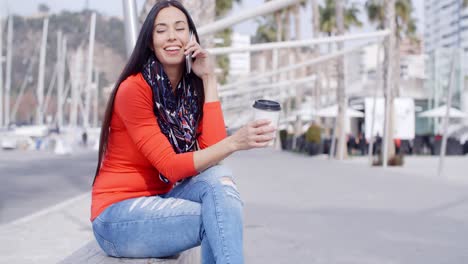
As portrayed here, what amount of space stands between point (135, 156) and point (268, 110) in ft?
2.10

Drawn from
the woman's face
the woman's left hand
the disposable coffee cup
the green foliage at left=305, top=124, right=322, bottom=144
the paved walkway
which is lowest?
the green foliage at left=305, top=124, right=322, bottom=144

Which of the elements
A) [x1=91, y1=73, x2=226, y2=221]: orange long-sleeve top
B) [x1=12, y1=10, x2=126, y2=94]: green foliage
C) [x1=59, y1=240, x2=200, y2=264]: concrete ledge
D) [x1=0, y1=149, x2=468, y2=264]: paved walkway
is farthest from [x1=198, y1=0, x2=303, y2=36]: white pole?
[x1=12, y1=10, x2=126, y2=94]: green foliage

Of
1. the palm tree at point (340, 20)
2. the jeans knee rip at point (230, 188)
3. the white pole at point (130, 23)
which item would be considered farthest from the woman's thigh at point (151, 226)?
the palm tree at point (340, 20)

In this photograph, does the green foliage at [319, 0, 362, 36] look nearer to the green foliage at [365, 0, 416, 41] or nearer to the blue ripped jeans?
the green foliage at [365, 0, 416, 41]

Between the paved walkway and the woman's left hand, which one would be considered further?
the paved walkway

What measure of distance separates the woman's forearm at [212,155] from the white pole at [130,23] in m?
2.00

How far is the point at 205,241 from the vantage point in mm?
2688

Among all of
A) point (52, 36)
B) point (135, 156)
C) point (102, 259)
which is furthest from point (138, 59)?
point (52, 36)

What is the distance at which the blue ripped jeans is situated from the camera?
8.39 feet

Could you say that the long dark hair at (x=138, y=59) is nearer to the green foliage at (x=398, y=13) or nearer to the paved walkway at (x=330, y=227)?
the paved walkway at (x=330, y=227)

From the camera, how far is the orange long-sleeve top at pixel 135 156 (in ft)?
8.71

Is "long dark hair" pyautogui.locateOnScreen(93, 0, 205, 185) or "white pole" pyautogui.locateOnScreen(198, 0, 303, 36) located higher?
"white pole" pyautogui.locateOnScreen(198, 0, 303, 36)

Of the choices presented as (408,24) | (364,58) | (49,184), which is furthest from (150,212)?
(364,58)

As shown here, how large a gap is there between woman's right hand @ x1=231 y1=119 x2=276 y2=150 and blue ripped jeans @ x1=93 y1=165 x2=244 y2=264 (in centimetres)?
24
